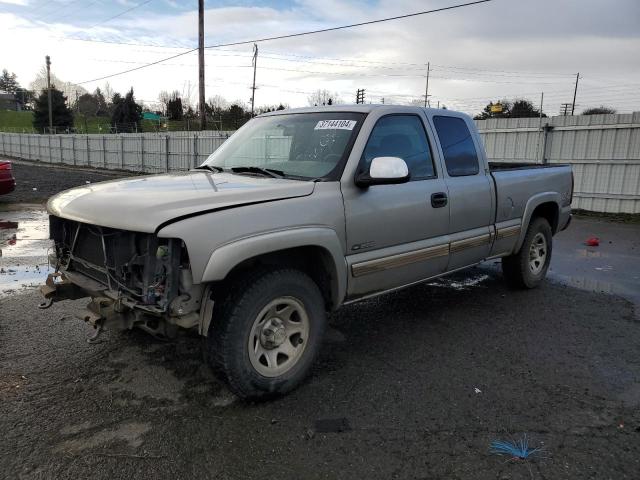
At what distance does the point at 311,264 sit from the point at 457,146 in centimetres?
210

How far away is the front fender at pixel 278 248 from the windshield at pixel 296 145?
1.82ft

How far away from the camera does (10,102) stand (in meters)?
106

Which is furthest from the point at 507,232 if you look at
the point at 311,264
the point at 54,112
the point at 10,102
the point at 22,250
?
the point at 10,102

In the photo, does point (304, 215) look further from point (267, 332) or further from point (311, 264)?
point (267, 332)

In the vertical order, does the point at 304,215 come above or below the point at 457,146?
below

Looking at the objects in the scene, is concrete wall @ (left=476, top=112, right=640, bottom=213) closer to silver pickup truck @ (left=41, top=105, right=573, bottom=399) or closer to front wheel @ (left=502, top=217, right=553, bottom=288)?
front wheel @ (left=502, top=217, right=553, bottom=288)

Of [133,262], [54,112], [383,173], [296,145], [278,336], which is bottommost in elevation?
[278,336]

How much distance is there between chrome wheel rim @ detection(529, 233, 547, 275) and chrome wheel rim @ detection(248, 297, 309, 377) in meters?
3.67

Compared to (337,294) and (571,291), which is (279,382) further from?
(571,291)

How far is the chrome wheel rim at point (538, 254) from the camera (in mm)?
6111

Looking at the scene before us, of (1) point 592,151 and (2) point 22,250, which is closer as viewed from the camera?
(2) point 22,250

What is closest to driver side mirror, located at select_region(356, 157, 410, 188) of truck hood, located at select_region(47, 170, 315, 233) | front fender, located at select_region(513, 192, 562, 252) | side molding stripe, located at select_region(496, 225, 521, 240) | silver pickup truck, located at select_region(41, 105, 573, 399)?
silver pickup truck, located at select_region(41, 105, 573, 399)

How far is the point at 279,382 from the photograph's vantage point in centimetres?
336

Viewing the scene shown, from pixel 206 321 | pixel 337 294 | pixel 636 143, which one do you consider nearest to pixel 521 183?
pixel 337 294
